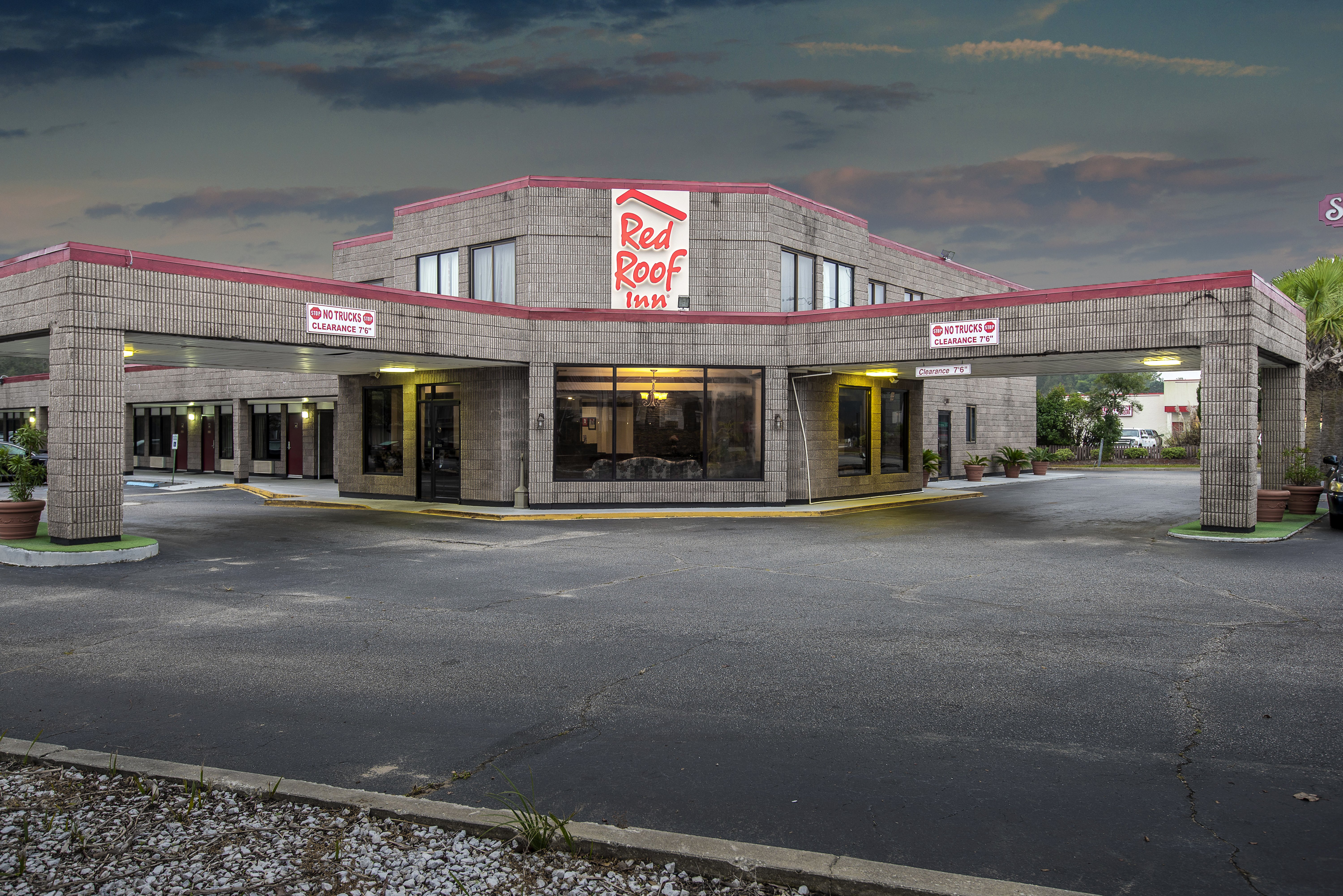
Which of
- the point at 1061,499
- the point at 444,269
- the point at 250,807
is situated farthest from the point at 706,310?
the point at 250,807

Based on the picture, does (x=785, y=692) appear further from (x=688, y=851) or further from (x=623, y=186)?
(x=623, y=186)

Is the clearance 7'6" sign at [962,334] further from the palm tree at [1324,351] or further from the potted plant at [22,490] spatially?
the potted plant at [22,490]

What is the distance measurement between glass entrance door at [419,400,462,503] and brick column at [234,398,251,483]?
12.8 metres

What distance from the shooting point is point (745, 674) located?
6.99m

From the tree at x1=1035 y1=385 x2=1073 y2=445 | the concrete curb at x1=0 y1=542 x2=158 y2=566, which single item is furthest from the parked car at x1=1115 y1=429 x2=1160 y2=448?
the concrete curb at x1=0 y1=542 x2=158 y2=566

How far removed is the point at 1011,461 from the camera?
120 ft

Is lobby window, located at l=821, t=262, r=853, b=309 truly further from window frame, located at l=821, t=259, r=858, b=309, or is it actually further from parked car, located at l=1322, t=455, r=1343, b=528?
parked car, located at l=1322, t=455, r=1343, b=528

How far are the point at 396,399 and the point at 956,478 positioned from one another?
21460 mm

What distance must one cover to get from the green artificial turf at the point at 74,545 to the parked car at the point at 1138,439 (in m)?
53.0

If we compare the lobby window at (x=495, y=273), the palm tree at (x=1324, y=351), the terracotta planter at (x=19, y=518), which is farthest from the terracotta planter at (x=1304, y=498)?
the terracotta planter at (x=19, y=518)

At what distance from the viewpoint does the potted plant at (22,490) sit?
13719 millimetres

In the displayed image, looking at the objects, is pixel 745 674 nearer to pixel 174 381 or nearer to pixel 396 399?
pixel 396 399

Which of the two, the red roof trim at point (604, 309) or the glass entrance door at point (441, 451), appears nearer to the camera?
the red roof trim at point (604, 309)

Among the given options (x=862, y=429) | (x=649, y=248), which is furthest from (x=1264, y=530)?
(x=649, y=248)
